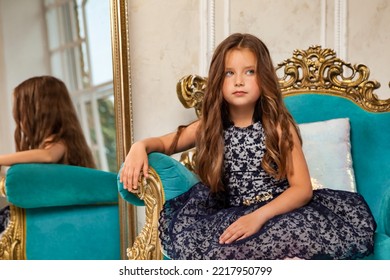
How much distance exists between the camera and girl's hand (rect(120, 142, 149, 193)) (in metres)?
2.10

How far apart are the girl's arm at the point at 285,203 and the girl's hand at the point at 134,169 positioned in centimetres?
36

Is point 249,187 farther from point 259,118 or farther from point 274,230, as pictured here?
point 274,230

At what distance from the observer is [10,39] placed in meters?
2.83

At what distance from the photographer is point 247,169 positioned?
2248 millimetres

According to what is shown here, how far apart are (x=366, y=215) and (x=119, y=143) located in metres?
1.23

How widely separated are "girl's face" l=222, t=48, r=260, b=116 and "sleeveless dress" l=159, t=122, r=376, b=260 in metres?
0.12

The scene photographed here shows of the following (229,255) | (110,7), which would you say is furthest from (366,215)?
(110,7)

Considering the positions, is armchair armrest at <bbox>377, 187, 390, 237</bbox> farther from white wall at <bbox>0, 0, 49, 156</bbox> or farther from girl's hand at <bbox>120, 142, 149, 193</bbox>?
white wall at <bbox>0, 0, 49, 156</bbox>

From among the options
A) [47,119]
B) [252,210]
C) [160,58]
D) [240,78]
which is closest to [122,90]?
[160,58]

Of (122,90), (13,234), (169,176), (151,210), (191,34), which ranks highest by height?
(191,34)

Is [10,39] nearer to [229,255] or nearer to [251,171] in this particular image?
[251,171]

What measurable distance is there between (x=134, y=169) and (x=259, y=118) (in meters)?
0.49

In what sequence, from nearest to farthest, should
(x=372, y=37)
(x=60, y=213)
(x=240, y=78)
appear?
1. (x=240, y=78)
2. (x=60, y=213)
3. (x=372, y=37)

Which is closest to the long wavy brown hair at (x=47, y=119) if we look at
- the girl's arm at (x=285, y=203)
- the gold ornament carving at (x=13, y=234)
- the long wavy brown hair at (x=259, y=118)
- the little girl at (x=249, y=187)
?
the gold ornament carving at (x=13, y=234)
